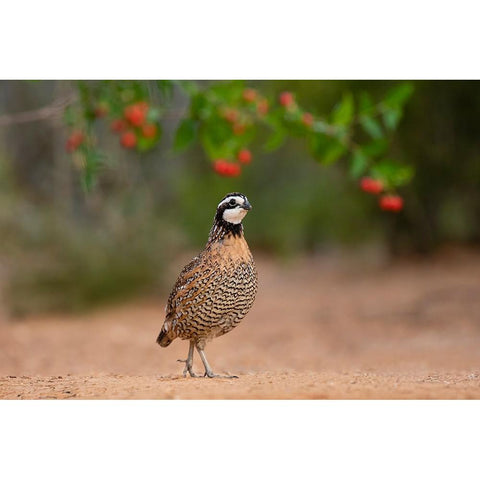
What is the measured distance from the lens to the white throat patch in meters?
4.86

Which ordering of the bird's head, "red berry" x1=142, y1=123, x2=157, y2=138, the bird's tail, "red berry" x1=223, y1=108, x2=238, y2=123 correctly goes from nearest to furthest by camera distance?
1. the bird's head
2. the bird's tail
3. "red berry" x1=223, y1=108, x2=238, y2=123
4. "red berry" x1=142, y1=123, x2=157, y2=138

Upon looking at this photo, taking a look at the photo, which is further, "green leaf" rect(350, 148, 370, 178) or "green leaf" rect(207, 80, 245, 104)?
"green leaf" rect(207, 80, 245, 104)

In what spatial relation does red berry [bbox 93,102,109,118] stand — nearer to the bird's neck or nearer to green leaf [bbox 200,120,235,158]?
green leaf [bbox 200,120,235,158]

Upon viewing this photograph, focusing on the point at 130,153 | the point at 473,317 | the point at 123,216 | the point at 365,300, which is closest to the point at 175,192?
the point at 130,153

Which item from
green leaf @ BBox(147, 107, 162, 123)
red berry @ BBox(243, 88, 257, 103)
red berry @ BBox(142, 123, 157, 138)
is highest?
red berry @ BBox(243, 88, 257, 103)

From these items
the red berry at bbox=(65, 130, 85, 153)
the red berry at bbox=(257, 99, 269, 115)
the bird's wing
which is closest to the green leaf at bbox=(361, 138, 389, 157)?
the red berry at bbox=(257, 99, 269, 115)

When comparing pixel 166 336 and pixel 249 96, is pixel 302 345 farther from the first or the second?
pixel 166 336

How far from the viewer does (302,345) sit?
33.4ft

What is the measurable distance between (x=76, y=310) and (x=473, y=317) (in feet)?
17.2

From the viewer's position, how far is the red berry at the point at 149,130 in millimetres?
6095

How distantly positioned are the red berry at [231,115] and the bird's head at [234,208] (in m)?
1.18

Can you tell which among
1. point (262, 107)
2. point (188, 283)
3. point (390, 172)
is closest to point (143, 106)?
point (262, 107)

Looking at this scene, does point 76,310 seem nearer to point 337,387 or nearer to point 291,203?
point 291,203

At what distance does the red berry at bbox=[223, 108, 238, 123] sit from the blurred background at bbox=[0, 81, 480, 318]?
2.03 meters
